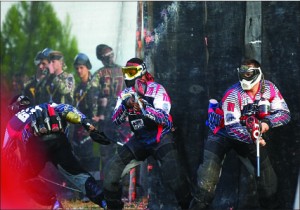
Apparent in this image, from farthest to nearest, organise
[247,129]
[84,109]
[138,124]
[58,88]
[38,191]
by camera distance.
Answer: [58,88] < [84,109] < [38,191] < [138,124] < [247,129]

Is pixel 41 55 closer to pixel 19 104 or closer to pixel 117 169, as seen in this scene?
pixel 19 104

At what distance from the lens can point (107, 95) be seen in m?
10.3

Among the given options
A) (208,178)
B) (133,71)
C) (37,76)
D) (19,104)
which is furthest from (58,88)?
(208,178)

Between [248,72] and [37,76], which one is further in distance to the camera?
A: [37,76]

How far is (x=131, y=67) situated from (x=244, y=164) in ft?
6.43

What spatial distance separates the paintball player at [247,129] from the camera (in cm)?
764

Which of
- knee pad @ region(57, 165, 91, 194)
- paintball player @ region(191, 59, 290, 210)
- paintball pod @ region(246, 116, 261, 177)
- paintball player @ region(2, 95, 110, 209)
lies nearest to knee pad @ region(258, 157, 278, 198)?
paintball player @ region(191, 59, 290, 210)

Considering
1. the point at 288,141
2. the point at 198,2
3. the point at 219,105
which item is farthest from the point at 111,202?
the point at 198,2

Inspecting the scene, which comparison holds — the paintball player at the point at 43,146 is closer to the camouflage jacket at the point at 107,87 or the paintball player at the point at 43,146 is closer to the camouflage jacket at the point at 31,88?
the camouflage jacket at the point at 107,87

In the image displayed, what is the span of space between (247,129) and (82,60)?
12.6ft

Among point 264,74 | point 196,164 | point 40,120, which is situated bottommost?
point 196,164

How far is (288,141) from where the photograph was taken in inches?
329

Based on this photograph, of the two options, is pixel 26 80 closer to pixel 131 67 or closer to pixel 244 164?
pixel 131 67

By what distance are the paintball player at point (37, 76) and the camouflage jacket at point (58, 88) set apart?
80mm
